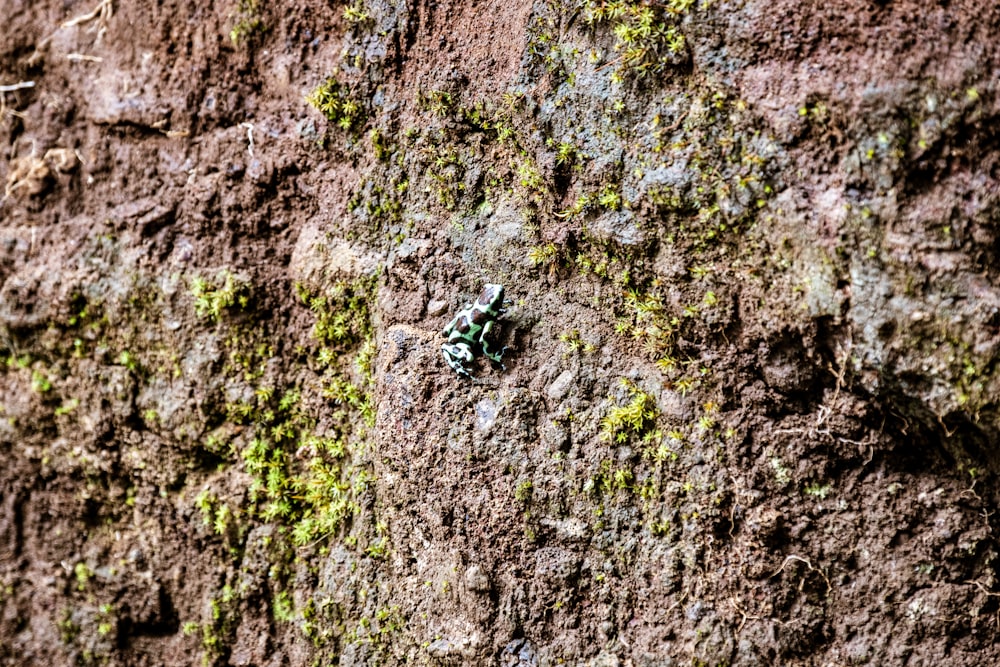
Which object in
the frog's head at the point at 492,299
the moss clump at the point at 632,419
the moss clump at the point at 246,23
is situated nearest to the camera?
the moss clump at the point at 632,419

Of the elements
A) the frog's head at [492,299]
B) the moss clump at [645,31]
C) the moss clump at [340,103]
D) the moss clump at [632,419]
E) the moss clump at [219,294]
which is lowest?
the moss clump at [632,419]

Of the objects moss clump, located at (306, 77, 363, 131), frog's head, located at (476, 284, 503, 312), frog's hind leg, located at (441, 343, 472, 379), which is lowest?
frog's hind leg, located at (441, 343, 472, 379)

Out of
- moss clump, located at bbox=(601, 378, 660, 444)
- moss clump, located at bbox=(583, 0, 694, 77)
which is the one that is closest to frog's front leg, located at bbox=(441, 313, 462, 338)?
moss clump, located at bbox=(601, 378, 660, 444)

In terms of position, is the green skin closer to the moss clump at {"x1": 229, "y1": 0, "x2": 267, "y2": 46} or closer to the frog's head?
the frog's head

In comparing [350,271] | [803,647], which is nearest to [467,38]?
[350,271]

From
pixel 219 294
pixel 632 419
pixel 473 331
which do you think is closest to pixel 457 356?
pixel 473 331

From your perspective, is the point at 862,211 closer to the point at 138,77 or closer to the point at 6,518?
the point at 138,77

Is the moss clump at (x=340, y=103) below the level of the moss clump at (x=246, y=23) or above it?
below

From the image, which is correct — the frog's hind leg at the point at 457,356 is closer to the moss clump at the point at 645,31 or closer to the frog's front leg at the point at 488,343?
the frog's front leg at the point at 488,343

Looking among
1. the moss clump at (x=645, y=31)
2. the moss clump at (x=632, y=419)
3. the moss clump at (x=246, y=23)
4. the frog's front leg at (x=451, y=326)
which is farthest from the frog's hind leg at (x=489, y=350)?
the moss clump at (x=246, y=23)
